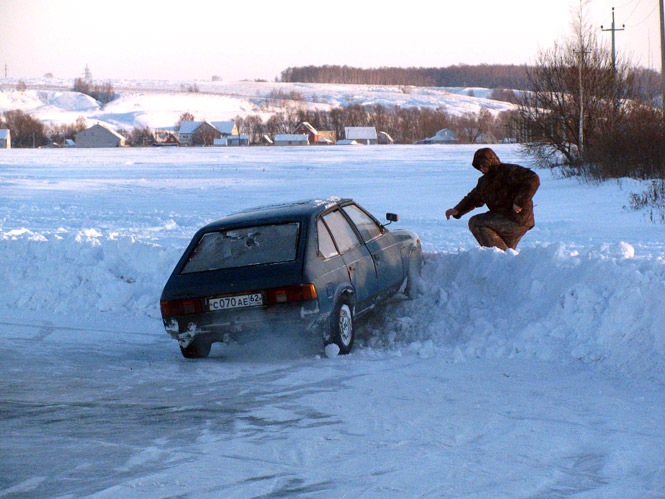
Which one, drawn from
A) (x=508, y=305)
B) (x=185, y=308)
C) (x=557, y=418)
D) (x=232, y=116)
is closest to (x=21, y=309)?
(x=185, y=308)

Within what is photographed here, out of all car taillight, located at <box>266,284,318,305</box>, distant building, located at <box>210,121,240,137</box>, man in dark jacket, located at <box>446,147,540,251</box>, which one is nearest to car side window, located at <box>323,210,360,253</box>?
car taillight, located at <box>266,284,318,305</box>

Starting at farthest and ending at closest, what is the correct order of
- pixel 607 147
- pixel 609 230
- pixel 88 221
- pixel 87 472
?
pixel 607 147
pixel 88 221
pixel 609 230
pixel 87 472

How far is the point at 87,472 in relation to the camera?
192 inches

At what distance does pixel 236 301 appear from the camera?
7.71 meters

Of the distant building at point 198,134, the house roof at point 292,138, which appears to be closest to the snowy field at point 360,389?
the house roof at point 292,138

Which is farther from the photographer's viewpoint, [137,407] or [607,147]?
[607,147]

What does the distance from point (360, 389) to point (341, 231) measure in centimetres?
239

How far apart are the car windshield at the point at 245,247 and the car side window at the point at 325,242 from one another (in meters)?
0.22

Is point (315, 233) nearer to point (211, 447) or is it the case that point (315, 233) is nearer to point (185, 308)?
point (185, 308)

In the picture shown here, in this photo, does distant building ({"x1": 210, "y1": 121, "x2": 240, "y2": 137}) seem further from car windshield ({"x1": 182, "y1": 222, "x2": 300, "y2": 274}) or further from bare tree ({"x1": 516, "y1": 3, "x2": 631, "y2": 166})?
car windshield ({"x1": 182, "y1": 222, "x2": 300, "y2": 274})

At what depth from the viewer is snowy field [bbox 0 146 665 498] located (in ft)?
15.5

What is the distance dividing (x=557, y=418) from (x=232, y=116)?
636 ft

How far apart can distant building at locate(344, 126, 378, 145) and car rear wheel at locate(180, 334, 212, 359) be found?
5155 inches

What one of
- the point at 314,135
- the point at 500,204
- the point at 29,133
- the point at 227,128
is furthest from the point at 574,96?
the point at 227,128
